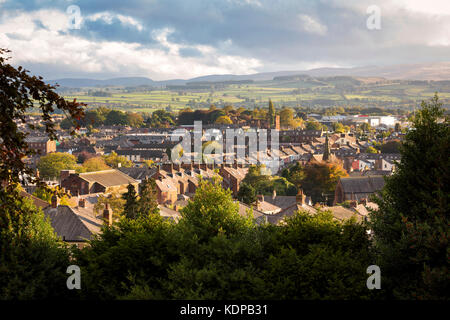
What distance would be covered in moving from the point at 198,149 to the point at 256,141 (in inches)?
1139

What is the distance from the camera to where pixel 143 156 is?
530 feet

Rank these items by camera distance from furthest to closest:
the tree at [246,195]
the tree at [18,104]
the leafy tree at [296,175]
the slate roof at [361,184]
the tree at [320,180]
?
1. the leafy tree at [296,175]
2. the tree at [320,180]
3. the slate roof at [361,184]
4. the tree at [246,195]
5. the tree at [18,104]

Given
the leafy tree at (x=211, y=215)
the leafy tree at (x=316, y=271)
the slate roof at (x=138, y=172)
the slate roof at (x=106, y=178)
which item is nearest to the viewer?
the leafy tree at (x=316, y=271)

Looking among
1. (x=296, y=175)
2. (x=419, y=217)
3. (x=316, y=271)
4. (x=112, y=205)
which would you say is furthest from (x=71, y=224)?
(x=296, y=175)

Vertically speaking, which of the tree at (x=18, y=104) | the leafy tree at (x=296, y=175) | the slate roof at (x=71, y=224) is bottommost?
the leafy tree at (x=296, y=175)

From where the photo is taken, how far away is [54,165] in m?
111

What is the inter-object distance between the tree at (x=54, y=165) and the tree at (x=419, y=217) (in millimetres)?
96800

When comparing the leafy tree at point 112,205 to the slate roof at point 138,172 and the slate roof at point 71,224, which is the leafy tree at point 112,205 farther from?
the slate roof at point 138,172

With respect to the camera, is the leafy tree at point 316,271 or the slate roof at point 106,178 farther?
the slate roof at point 106,178

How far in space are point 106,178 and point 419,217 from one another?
69026mm

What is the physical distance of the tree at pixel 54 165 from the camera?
111 m

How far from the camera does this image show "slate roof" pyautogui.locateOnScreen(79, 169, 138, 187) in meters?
80.1

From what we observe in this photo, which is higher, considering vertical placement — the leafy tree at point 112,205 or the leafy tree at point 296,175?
the leafy tree at point 112,205

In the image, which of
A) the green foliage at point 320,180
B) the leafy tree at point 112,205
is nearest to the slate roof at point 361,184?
the green foliage at point 320,180
